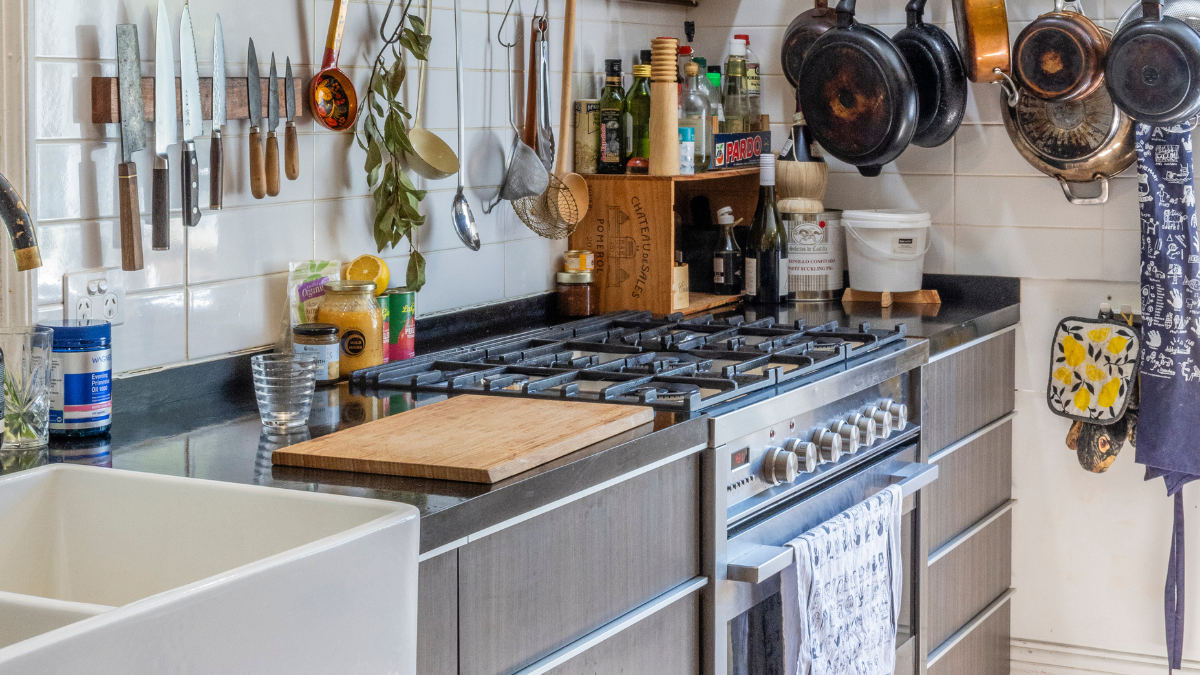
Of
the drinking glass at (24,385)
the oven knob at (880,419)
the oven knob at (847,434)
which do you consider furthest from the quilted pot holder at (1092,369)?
the drinking glass at (24,385)

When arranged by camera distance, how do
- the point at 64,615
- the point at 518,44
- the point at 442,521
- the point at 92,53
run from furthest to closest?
the point at 518,44 < the point at 92,53 < the point at 442,521 < the point at 64,615

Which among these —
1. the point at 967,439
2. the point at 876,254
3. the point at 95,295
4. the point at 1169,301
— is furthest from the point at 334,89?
the point at 1169,301

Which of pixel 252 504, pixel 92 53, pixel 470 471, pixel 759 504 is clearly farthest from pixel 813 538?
pixel 92 53

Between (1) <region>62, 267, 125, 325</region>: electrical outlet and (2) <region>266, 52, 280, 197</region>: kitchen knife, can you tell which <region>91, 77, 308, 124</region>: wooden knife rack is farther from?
(1) <region>62, 267, 125, 325</region>: electrical outlet

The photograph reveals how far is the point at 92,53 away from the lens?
156 cm

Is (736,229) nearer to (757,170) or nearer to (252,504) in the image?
(757,170)

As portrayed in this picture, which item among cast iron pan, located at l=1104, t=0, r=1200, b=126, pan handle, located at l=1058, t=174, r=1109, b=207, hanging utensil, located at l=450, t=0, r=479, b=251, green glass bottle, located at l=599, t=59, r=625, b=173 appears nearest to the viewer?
hanging utensil, located at l=450, t=0, r=479, b=251

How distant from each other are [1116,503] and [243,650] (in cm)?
228

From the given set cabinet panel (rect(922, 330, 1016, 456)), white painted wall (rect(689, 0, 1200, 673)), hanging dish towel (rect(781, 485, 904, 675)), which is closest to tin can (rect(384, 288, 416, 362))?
hanging dish towel (rect(781, 485, 904, 675))

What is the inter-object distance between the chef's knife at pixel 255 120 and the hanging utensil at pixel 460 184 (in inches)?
16.2

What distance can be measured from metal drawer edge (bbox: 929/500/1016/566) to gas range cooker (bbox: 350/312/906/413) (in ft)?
1.42

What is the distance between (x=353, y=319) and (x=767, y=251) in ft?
3.55

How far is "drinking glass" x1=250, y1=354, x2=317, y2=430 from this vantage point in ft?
4.99

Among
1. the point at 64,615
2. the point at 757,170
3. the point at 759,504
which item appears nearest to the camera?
the point at 64,615
